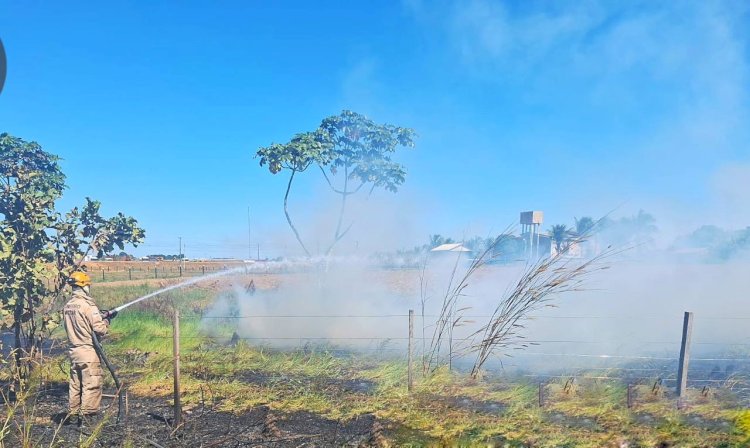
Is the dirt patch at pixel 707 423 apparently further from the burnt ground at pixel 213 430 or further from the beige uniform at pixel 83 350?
the beige uniform at pixel 83 350

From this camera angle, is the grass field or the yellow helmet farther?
the yellow helmet

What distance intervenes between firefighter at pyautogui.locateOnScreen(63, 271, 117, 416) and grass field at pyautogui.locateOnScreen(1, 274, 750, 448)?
310 mm

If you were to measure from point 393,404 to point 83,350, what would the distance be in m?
3.79

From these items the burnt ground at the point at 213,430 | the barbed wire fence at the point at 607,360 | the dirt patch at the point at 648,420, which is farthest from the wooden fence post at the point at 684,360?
the burnt ground at the point at 213,430

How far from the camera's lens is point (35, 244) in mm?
6371

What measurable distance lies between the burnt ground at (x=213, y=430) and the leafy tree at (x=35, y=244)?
1.33 m

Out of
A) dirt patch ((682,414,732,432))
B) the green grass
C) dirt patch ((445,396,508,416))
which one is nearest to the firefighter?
the green grass

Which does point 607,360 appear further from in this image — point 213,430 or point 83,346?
point 83,346

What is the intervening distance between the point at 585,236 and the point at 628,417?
6.94 ft

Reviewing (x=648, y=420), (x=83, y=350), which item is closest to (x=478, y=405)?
(x=648, y=420)

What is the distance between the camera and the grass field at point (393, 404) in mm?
4785

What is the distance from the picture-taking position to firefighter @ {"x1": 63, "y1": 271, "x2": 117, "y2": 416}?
5.59m

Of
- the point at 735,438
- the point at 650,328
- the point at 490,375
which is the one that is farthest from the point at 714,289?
the point at 735,438

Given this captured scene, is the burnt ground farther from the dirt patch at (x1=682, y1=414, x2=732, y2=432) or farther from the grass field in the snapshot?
the dirt patch at (x1=682, y1=414, x2=732, y2=432)
